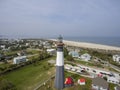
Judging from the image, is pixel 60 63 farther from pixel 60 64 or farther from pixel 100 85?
pixel 100 85

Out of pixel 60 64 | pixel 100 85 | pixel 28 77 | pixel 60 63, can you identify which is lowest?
pixel 28 77

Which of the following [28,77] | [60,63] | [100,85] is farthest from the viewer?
[28,77]

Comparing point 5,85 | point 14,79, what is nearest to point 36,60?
point 14,79

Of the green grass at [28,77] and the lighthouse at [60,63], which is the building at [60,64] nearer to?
the lighthouse at [60,63]

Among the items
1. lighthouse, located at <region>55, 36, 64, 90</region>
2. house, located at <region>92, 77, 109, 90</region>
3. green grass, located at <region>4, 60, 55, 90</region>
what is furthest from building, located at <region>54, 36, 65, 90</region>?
house, located at <region>92, 77, 109, 90</region>

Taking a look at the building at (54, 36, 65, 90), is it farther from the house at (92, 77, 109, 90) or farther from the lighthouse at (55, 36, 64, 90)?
the house at (92, 77, 109, 90)

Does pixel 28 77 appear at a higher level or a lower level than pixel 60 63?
lower

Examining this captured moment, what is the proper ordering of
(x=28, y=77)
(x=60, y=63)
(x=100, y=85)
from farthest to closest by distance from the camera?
(x=28, y=77) < (x=100, y=85) < (x=60, y=63)

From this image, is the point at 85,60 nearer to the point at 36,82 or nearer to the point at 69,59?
the point at 69,59

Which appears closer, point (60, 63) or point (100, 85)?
point (60, 63)

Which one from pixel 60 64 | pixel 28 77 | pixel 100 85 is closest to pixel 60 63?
pixel 60 64
